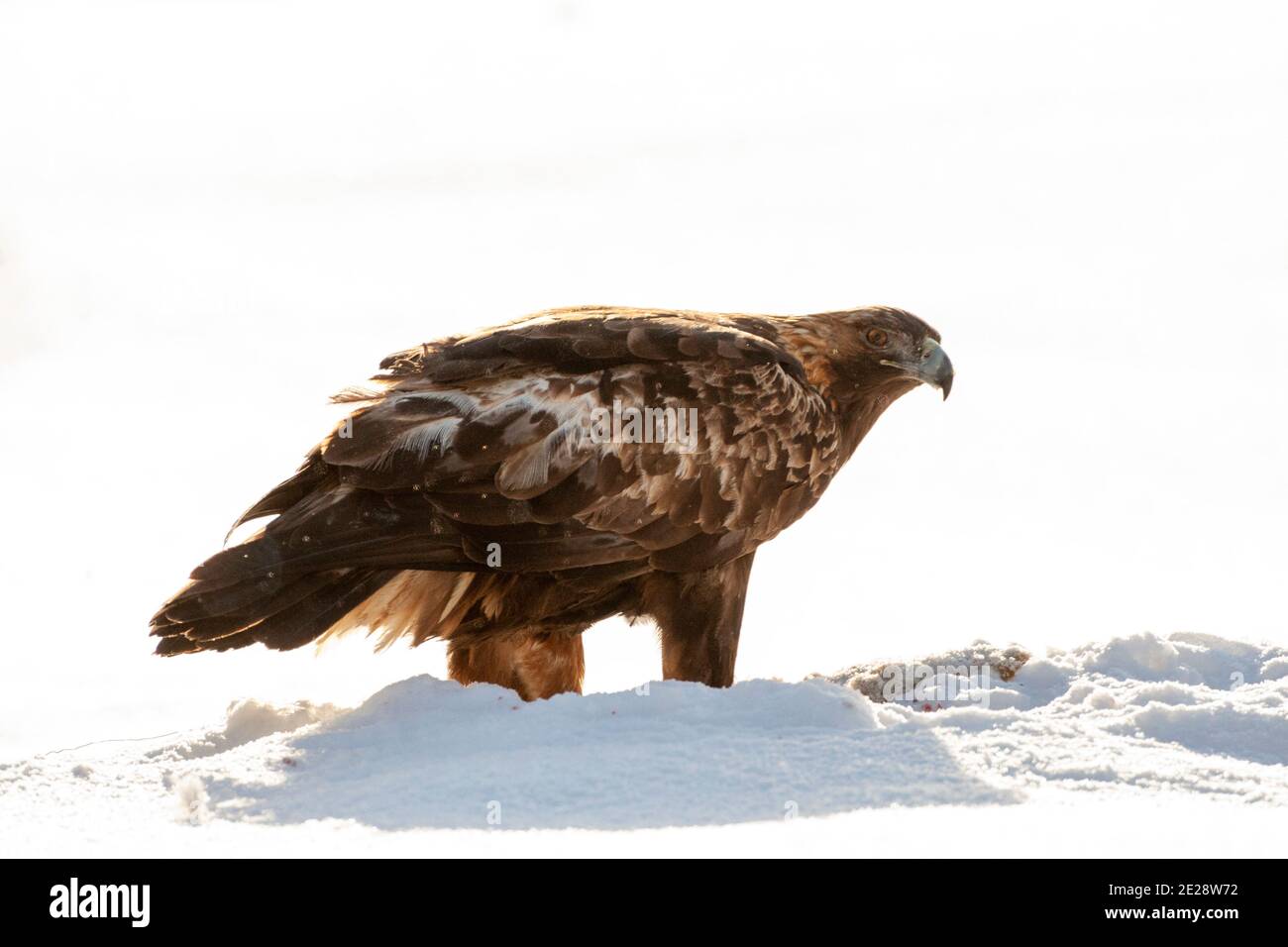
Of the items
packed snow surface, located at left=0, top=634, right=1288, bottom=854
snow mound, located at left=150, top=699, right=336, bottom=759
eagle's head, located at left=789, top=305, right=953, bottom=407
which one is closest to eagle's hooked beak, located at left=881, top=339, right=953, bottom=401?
eagle's head, located at left=789, top=305, right=953, bottom=407

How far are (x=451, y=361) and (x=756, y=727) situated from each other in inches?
90.1

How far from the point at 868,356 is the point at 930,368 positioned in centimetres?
34

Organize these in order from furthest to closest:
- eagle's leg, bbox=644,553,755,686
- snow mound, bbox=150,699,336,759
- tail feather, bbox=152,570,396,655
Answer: eagle's leg, bbox=644,553,755,686 < snow mound, bbox=150,699,336,759 < tail feather, bbox=152,570,396,655

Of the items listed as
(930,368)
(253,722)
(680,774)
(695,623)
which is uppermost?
(930,368)

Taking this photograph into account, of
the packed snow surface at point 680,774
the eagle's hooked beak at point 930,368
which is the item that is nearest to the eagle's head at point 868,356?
the eagle's hooked beak at point 930,368

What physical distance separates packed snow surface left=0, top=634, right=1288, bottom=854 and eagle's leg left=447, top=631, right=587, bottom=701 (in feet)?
2.89

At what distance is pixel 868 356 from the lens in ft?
31.3

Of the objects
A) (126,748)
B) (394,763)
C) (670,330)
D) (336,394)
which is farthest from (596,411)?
(126,748)

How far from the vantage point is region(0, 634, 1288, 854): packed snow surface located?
19.8 feet

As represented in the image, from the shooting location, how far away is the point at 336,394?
8414 mm

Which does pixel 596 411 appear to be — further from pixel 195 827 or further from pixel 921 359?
pixel 195 827

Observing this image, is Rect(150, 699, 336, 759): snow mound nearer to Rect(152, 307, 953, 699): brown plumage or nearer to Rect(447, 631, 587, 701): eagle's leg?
Rect(152, 307, 953, 699): brown plumage

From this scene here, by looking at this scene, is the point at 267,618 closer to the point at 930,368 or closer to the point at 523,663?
the point at 523,663

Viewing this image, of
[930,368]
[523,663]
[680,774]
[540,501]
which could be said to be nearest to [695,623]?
[523,663]
